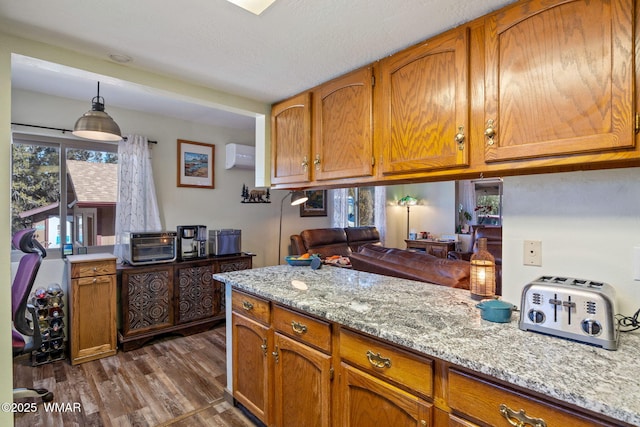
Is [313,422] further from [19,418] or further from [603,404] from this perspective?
[19,418]

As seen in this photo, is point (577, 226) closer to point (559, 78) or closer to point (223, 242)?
point (559, 78)

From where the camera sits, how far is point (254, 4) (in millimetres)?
1280

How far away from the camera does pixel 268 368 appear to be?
5.95ft

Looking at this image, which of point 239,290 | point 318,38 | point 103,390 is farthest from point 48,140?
point 318,38

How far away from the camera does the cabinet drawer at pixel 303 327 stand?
58.6 inches

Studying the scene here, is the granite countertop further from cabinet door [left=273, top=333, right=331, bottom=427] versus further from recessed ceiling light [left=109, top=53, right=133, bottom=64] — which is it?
recessed ceiling light [left=109, top=53, right=133, bottom=64]

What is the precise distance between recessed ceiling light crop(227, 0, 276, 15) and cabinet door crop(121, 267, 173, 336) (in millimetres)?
2714

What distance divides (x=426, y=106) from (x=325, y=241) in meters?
3.81

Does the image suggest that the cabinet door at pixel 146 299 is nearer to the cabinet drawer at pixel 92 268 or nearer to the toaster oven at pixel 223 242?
the cabinet drawer at pixel 92 268

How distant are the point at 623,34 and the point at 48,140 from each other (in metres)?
4.09

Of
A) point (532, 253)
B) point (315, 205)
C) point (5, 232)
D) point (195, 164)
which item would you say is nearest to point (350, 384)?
point (532, 253)

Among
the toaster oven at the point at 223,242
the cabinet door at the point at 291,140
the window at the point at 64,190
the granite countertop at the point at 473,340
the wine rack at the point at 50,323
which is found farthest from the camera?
the toaster oven at the point at 223,242

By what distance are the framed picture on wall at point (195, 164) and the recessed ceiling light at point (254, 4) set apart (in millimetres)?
2909

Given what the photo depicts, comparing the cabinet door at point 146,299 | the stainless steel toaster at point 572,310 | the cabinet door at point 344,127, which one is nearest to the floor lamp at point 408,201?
the cabinet door at point 146,299
